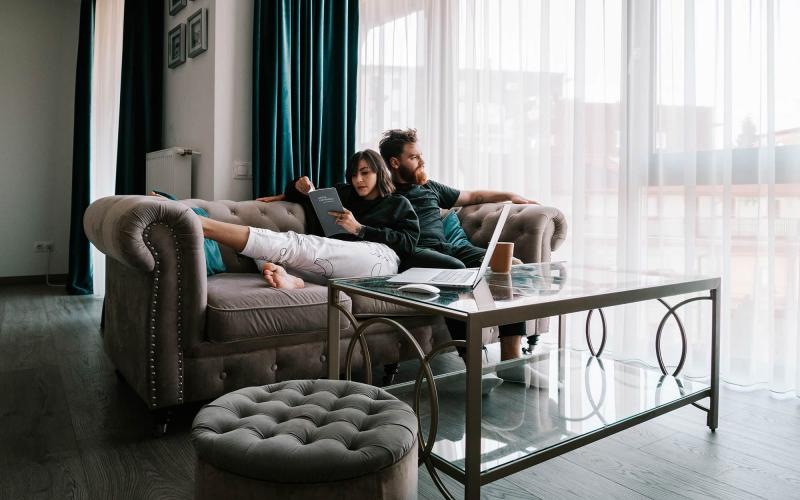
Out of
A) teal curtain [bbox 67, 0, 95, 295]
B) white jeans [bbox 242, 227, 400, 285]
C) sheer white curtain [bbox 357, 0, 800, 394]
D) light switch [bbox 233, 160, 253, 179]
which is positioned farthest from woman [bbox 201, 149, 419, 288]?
teal curtain [bbox 67, 0, 95, 295]

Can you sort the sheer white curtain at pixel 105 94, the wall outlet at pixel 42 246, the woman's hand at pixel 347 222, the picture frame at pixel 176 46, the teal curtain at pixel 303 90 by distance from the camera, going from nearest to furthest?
the woman's hand at pixel 347 222 → the teal curtain at pixel 303 90 → the picture frame at pixel 176 46 → the sheer white curtain at pixel 105 94 → the wall outlet at pixel 42 246

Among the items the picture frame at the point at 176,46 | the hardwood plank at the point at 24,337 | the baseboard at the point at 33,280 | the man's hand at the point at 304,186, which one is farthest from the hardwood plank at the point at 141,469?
the baseboard at the point at 33,280

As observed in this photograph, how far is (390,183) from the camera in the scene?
271 cm

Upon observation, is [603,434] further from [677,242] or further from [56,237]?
[56,237]

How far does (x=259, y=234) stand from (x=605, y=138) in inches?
63.6

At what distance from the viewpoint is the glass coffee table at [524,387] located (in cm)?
124

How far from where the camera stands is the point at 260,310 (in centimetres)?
192

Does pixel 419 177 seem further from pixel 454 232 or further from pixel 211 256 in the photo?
pixel 211 256

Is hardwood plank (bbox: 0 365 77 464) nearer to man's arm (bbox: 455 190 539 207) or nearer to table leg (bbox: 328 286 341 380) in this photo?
table leg (bbox: 328 286 341 380)

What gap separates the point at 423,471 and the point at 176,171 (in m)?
2.67

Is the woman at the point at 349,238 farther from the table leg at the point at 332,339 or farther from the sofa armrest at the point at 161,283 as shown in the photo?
the table leg at the point at 332,339

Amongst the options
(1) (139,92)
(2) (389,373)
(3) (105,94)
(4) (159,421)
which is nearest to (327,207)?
(2) (389,373)

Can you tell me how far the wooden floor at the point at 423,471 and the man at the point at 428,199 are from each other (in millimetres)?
719

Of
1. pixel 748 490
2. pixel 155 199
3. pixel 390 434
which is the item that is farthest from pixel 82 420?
pixel 748 490
